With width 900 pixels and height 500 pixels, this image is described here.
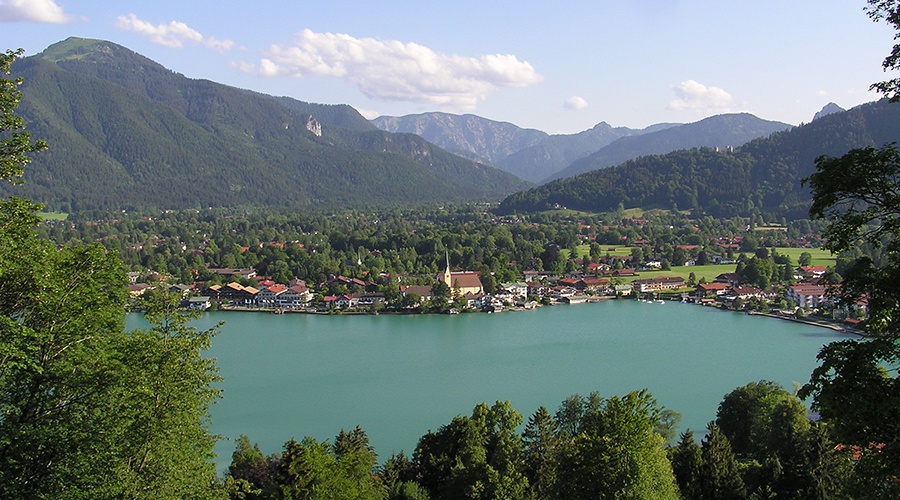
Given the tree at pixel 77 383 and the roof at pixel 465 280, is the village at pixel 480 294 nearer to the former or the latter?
the roof at pixel 465 280

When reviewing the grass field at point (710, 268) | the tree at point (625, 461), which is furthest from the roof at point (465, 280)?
the tree at point (625, 461)

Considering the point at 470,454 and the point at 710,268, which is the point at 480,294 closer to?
the point at 710,268

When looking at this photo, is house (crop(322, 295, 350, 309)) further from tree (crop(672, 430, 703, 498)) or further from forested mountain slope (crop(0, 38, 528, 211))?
forested mountain slope (crop(0, 38, 528, 211))

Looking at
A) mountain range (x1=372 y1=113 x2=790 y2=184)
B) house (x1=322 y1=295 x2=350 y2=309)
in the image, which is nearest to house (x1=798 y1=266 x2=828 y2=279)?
house (x1=322 y1=295 x2=350 y2=309)

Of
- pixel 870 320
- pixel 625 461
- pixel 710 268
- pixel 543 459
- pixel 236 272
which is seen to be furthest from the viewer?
pixel 710 268

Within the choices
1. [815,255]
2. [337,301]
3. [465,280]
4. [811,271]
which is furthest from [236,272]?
[815,255]
